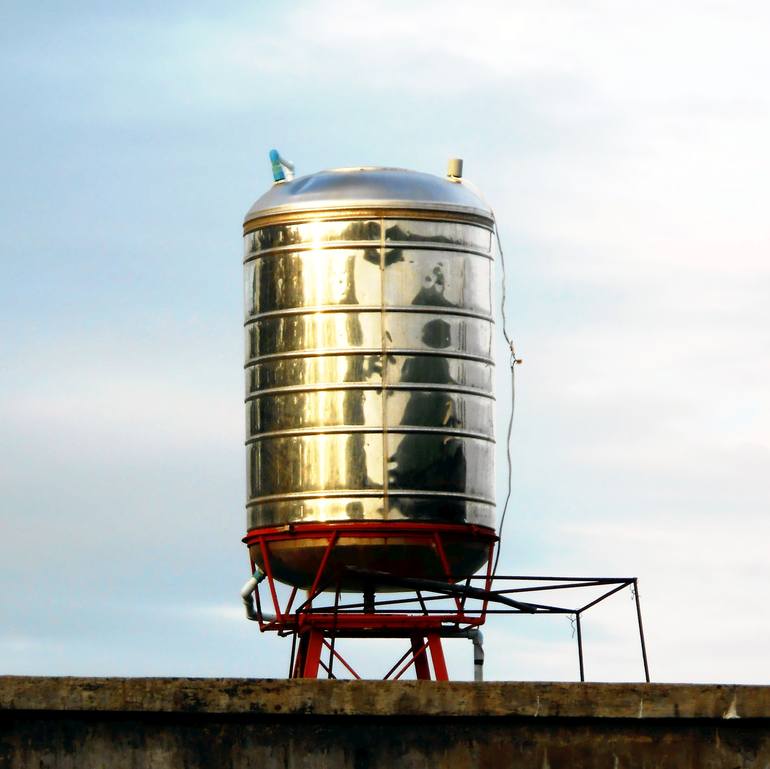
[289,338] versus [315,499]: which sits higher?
[289,338]

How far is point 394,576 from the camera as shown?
2036 cm

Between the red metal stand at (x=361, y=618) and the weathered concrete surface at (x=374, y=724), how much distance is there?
536 cm

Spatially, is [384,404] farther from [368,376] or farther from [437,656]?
[437,656]

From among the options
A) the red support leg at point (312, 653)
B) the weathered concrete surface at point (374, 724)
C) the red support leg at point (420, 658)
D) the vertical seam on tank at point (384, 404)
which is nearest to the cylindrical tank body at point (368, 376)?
the vertical seam on tank at point (384, 404)

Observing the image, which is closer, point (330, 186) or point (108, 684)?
point (108, 684)

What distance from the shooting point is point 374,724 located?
49.4 ft

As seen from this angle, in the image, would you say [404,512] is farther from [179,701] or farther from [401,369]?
[179,701]

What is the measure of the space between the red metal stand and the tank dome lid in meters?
3.19

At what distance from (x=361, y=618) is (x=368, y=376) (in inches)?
98.3

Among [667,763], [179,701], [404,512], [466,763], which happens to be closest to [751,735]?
[667,763]

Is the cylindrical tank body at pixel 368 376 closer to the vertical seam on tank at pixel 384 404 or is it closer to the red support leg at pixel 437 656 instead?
the vertical seam on tank at pixel 384 404

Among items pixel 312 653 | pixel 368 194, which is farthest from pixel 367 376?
pixel 312 653

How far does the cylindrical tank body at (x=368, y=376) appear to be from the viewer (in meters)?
20.2

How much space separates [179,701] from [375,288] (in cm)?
648
